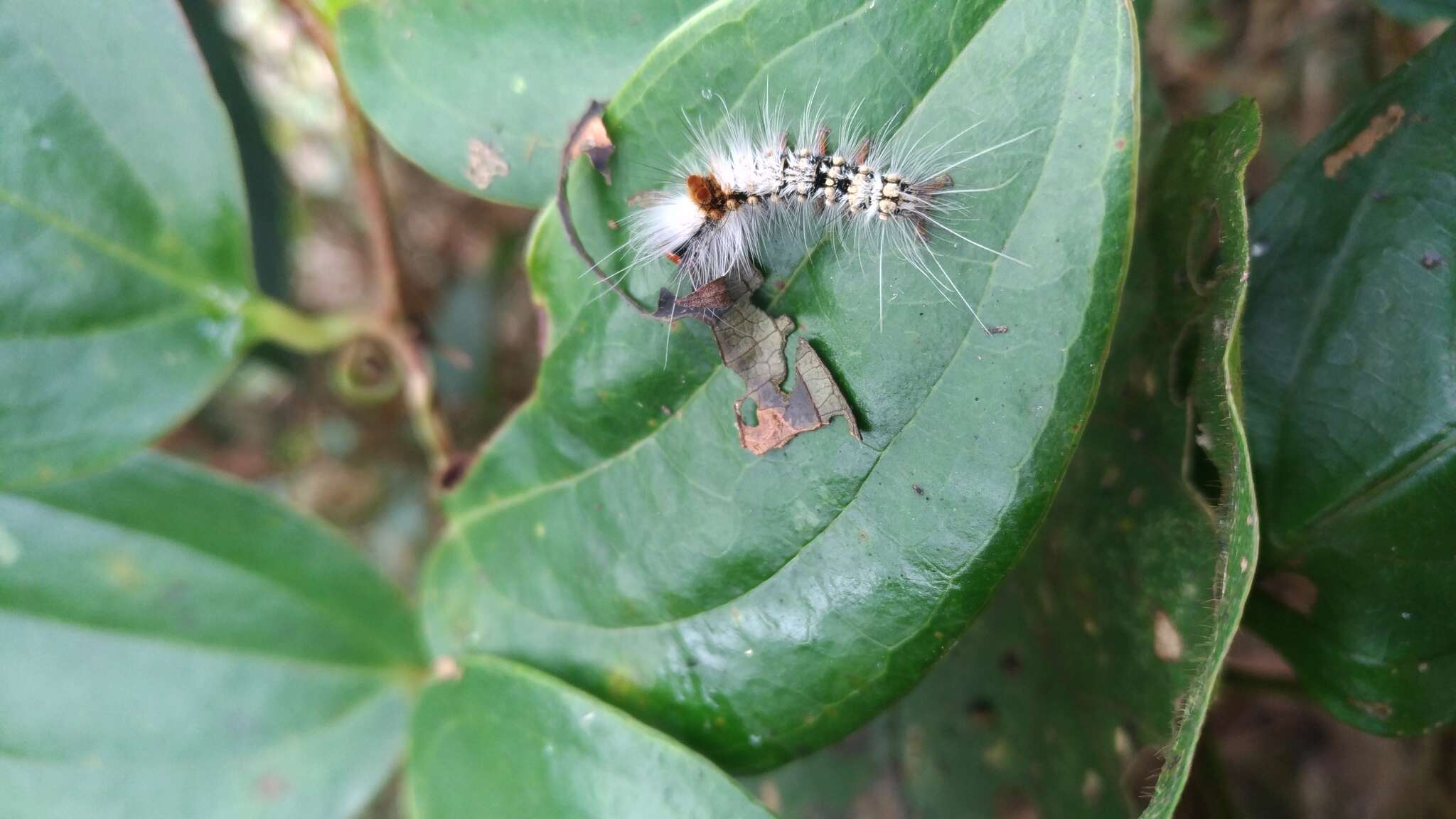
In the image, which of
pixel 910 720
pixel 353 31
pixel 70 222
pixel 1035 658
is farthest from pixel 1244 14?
pixel 70 222

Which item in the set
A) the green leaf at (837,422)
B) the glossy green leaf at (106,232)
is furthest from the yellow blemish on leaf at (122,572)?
the green leaf at (837,422)

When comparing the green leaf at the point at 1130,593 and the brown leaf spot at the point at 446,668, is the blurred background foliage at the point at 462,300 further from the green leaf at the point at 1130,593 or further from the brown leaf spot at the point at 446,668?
the brown leaf spot at the point at 446,668

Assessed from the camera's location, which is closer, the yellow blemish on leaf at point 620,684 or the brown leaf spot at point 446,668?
the yellow blemish on leaf at point 620,684

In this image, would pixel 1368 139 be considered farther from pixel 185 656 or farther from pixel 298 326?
pixel 185 656

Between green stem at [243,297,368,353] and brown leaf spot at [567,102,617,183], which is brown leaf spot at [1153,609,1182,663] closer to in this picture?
brown leaf spot at [567,102,617,183]

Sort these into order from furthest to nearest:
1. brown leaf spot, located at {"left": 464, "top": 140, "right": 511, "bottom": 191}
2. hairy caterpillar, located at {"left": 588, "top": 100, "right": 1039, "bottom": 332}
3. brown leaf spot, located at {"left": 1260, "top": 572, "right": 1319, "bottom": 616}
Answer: brown leaf spot, located at {"left": 464, "top": 140, "right": 511, "bottom": 191} < brown leaf spot, located at {"left": 1260, "top": 572, "right": 1319, "bottom": 616} < hairy caterpillar, located at {"left": 588, "top": 100, "right": 1039, "bottom": 332}

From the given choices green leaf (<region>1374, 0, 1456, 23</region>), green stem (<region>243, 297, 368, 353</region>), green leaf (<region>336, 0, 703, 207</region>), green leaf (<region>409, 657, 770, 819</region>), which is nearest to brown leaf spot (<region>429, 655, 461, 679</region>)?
green leaf (<region>409, 657, 770, 819</region>)

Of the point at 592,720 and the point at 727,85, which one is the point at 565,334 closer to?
the point at 727,85
